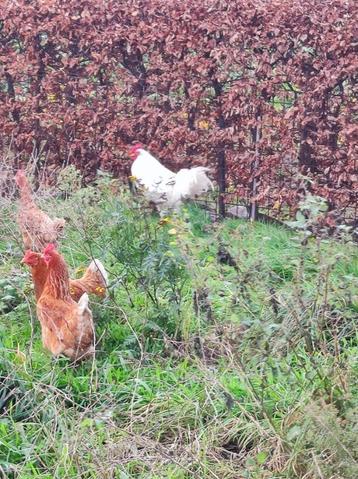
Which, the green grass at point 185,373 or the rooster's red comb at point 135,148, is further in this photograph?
the rooster's red comb at point 135,148

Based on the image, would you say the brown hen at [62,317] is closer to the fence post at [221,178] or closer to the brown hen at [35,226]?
the brown hen at [35,226]

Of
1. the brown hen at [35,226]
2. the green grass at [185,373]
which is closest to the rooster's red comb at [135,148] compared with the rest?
the brown hen at [35,226]

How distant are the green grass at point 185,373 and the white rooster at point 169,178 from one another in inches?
61.3

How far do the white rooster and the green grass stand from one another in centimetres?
156

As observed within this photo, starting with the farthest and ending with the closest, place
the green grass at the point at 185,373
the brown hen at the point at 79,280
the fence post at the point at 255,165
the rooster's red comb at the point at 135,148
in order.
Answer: the rooster's red comb at the point at 135,148, the fence post at the point at 255,165, the brown hen at the point at 79,280, the green grass at the point at 185,373

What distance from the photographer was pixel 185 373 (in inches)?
185

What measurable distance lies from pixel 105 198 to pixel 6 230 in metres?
0.92

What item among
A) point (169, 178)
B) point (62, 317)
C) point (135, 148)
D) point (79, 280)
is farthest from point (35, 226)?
point (135, 148)

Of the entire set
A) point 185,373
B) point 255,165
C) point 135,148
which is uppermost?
point 135,148

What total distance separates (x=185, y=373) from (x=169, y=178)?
2.99m

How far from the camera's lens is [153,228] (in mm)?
5422

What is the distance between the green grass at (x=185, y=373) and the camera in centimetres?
379

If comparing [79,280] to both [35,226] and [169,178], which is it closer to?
[35,226]

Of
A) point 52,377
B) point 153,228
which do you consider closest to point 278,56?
point 153,228
